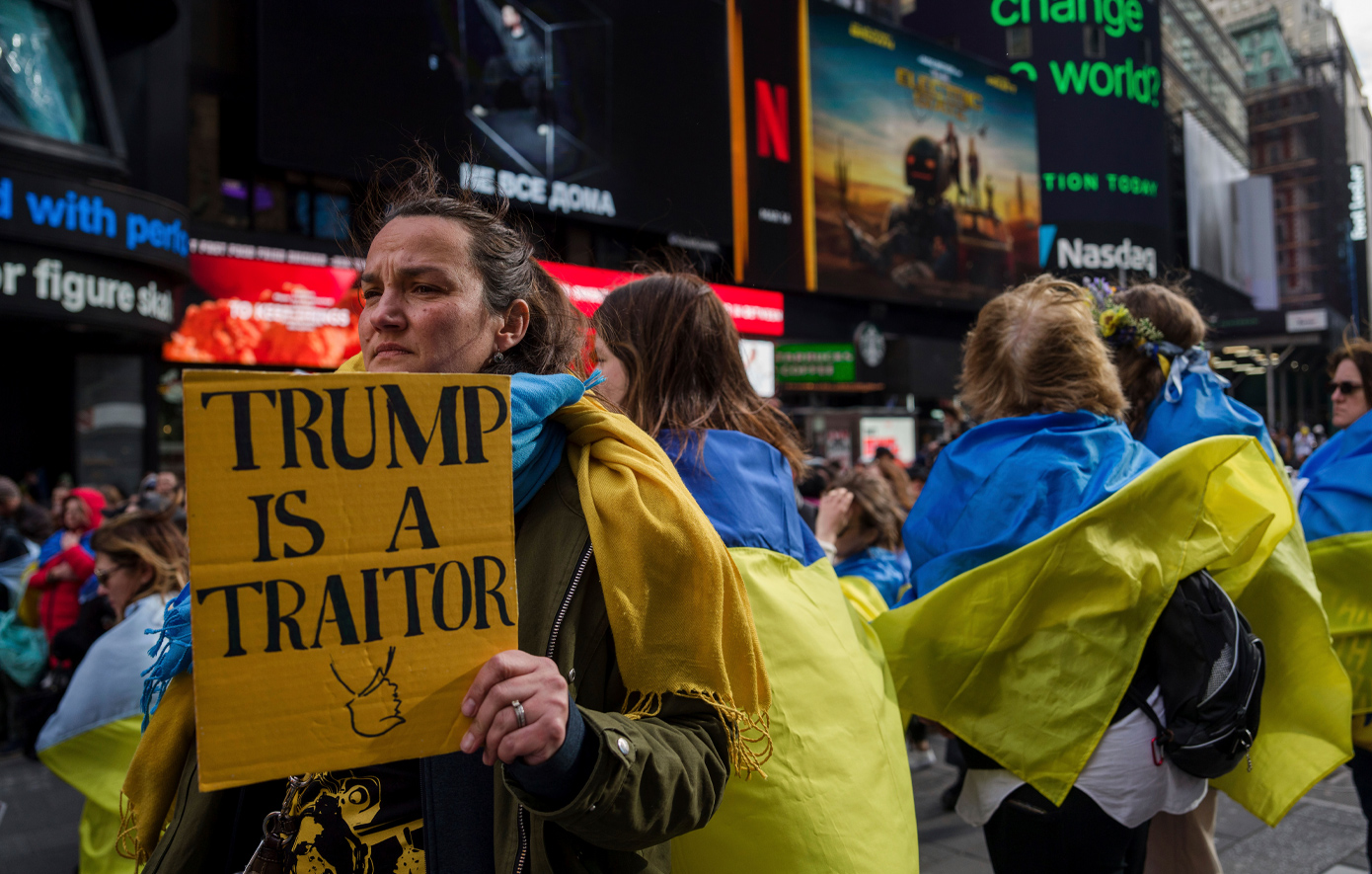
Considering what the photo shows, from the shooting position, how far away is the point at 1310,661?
262cm

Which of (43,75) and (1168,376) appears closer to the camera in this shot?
(1168,376)

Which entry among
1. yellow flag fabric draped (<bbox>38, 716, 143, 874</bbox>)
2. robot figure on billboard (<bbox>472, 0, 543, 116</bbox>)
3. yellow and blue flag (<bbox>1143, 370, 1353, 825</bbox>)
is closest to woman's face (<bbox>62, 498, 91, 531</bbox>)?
yellow flag fabric draped (<bbox>38, 716, 143, 874</bbox>)

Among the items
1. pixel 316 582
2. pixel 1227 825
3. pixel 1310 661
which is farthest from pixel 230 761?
pixel 1227 825

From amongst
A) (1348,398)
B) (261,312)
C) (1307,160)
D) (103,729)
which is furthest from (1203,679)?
(1307,160)

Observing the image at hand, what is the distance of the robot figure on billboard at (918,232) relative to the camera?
20125 mm

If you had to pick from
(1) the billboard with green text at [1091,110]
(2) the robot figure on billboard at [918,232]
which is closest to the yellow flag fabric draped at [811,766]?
(2) the robot figure on billboard at [918,232]

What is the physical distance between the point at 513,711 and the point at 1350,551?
318 cm

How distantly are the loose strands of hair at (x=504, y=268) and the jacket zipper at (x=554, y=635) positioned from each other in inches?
17.0

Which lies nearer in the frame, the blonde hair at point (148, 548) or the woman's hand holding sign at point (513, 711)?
the woman's hand holding sign at point (513, 711)

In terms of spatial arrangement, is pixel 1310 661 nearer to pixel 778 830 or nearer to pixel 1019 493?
pixel 1019 493

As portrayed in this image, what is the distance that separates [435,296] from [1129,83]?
3054cm

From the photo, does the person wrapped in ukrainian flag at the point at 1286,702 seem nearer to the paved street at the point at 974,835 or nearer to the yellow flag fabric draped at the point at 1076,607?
the yellow flag fabric draped at the point at 1076,607

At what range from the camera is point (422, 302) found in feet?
4.68

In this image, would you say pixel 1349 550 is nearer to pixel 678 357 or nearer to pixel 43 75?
pixel 678 357
